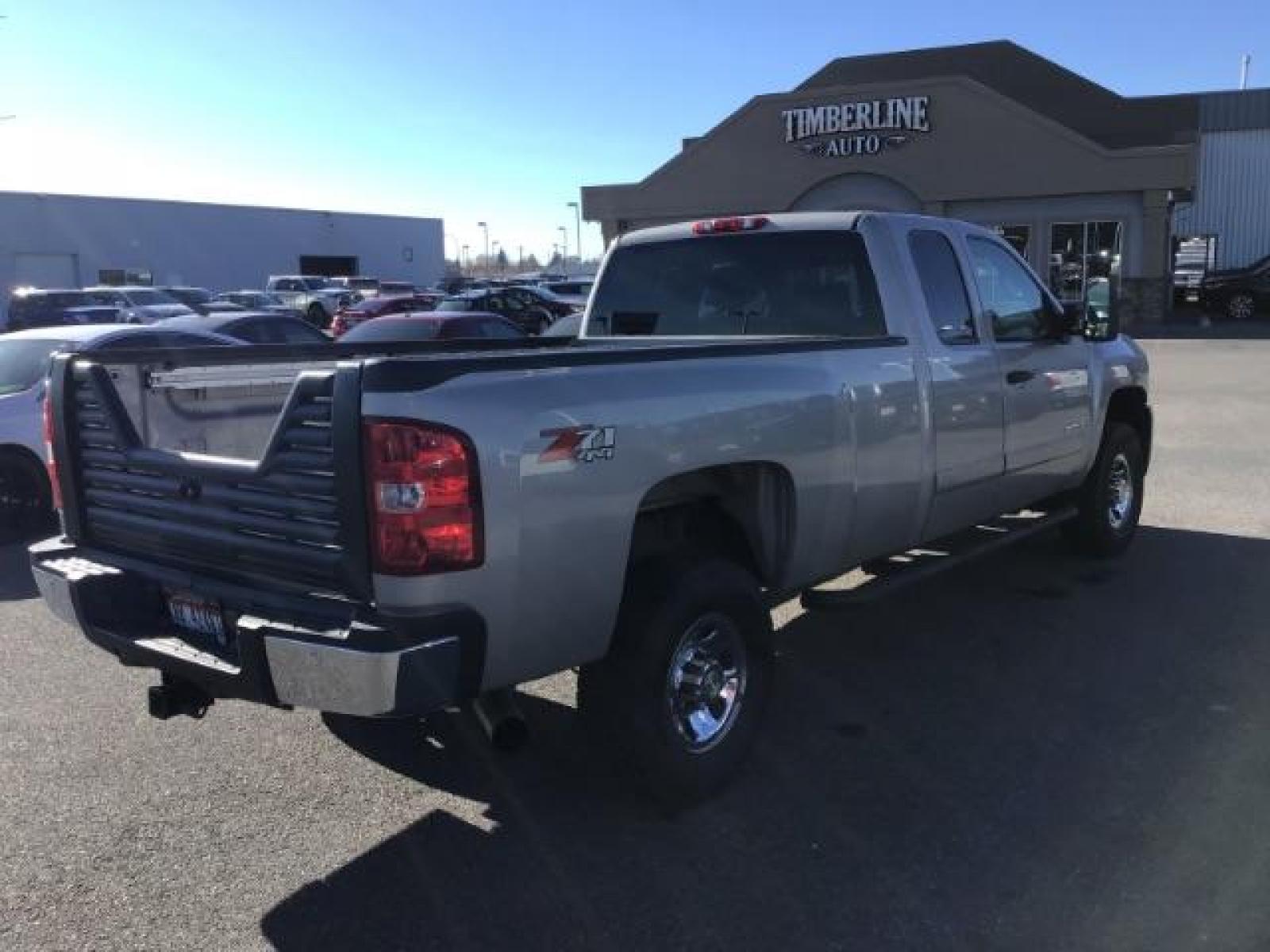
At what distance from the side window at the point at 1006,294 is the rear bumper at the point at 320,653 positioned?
12.0 feet

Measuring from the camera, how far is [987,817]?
12.4 feet

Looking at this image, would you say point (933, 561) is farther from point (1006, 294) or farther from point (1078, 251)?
point (1078, 251)

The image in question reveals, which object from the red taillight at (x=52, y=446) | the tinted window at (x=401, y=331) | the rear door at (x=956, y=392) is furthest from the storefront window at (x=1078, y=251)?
the red taillight at (x=52, y=446)

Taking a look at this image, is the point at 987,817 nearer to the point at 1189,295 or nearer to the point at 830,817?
the point at 830,817

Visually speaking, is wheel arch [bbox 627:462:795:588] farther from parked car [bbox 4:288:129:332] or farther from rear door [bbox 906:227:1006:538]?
parked car [bbox 4:288:129:332]

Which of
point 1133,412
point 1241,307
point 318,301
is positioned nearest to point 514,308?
point 318,301

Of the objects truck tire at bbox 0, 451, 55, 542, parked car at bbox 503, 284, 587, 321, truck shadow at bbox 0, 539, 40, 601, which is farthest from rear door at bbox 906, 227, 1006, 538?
parked car at bbox 503, 284, 587, 321

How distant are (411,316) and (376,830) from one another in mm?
12306

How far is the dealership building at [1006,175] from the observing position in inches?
1162

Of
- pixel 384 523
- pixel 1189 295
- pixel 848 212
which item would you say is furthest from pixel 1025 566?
pixel 1189 295

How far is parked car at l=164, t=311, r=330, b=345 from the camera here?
12.4m

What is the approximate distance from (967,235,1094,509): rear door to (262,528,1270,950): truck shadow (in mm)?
983

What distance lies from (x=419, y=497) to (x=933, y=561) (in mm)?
3052

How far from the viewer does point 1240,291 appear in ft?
106
